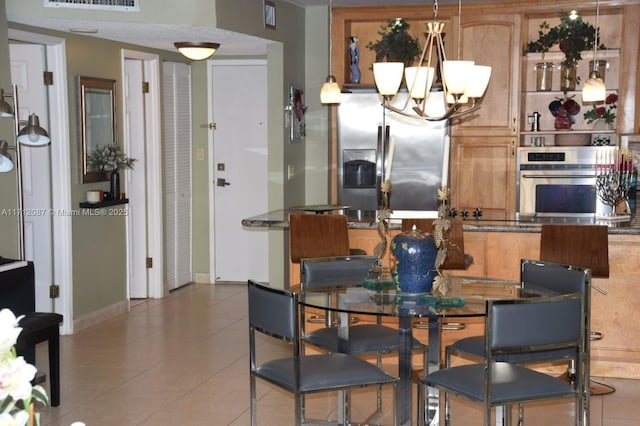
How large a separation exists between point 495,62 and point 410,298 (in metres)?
3.96

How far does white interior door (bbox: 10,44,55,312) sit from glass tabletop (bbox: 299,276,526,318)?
3072 mm

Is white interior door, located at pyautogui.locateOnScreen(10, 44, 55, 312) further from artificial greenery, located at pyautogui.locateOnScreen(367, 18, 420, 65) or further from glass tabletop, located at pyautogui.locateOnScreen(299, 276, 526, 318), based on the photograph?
glass tabletop, located at pyautogui.locateOnScreen(299, 276, 526, 318)

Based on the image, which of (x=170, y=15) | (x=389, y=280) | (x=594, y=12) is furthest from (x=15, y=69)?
(x=594, y=12)

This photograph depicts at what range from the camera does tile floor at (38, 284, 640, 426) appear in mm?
4836

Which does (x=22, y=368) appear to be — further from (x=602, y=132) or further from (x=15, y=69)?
(x=602, y=132)

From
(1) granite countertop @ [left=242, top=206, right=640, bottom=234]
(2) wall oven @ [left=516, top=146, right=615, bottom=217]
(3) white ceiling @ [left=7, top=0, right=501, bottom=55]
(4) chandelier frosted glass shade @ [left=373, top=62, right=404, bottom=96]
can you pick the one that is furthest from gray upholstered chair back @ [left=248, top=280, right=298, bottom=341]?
(2) wall oven @ [left=516, top=146, right=615, bottom=217]

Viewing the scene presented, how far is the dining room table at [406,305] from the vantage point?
376 cm

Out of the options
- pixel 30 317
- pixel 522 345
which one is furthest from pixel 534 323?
pixel 30 317

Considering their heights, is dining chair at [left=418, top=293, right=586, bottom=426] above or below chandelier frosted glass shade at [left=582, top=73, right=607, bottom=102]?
below

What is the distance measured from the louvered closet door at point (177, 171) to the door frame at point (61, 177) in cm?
162

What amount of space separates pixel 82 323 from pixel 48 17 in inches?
95.8

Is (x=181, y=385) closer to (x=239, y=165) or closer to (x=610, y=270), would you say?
(x=610, y=270)

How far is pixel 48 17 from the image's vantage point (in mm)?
5520

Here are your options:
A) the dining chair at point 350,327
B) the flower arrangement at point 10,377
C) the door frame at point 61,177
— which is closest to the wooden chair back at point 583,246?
the dining chair at point 350,327
